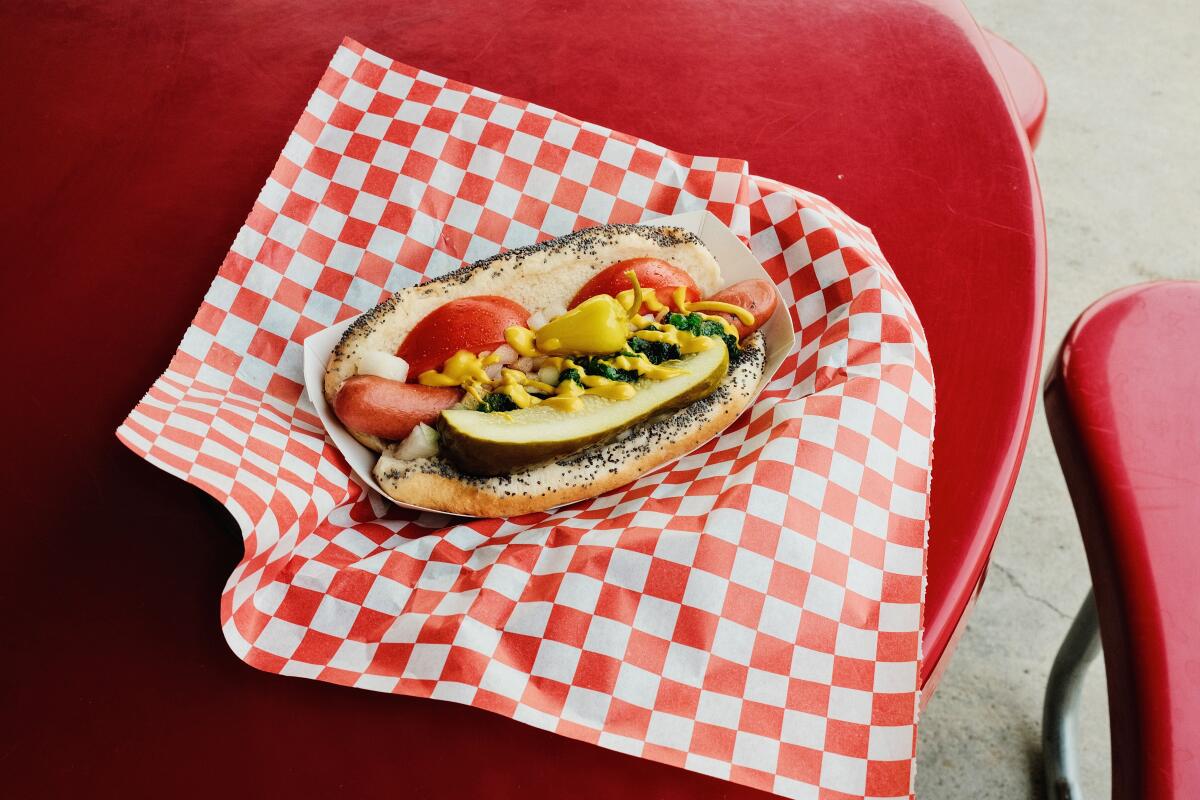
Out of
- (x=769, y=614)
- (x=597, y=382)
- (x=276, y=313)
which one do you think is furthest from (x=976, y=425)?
(x=276, y=313)

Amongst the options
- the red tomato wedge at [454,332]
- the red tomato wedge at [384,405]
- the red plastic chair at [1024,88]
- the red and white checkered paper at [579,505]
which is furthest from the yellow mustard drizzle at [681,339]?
the red plastic chair at [1024,88]

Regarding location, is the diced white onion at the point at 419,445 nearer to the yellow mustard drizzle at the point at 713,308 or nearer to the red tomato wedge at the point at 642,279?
the red tomato wedge at the point at 642,279

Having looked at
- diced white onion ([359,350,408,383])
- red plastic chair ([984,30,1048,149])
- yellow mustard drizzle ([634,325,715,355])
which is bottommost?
yellow mustard drizzle ([634,325,715,355])

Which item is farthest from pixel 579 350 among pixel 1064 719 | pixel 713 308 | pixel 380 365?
pixel 1064 719

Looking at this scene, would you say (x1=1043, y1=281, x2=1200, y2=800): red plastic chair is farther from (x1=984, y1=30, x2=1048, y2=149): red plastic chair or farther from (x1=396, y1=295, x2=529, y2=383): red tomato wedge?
(x1=396, y1=295, x2=529, y2=383): red tomato wedge

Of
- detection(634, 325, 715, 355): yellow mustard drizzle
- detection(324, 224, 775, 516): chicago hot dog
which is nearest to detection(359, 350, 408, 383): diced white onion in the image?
detection(324, 224, 775, 516): chicago hot dog

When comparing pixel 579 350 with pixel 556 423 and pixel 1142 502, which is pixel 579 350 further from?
pixel 1142 502

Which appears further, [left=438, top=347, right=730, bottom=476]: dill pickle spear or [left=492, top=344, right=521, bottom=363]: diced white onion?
[left=492, top=344, right=521, bottom=363]: diced white onion
